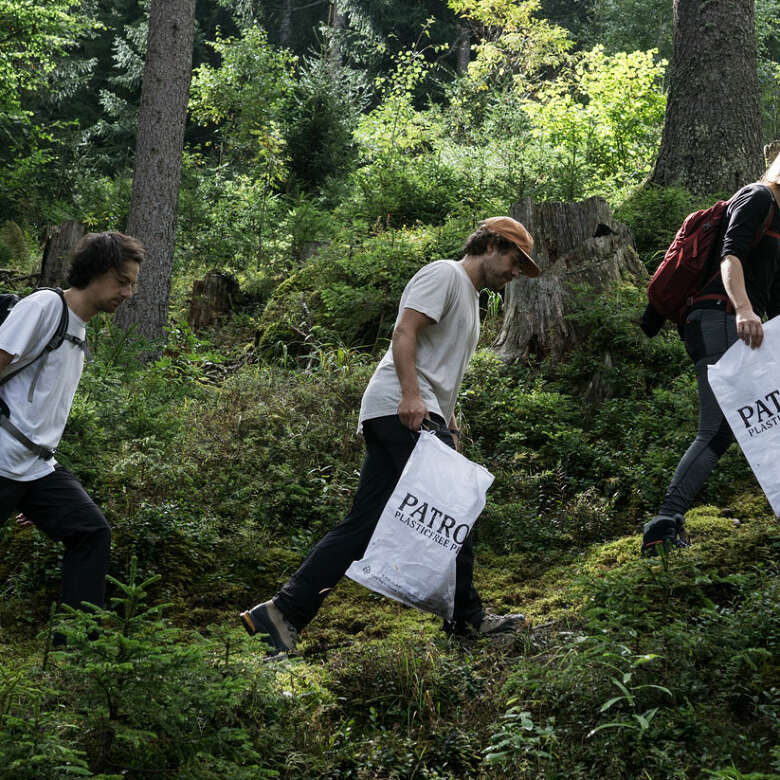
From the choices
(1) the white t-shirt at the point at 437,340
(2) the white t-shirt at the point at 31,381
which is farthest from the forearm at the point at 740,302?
(2) the white t-shirt at the point at 31,381

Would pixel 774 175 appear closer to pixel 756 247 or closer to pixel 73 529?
pixel 756 247

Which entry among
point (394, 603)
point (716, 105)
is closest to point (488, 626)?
point (394, 603)

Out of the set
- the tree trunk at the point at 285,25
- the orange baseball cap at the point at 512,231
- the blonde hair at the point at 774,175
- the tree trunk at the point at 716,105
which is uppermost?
the tree trunk at the point at 285,25

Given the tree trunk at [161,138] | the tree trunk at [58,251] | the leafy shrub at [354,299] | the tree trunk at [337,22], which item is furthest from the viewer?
the tree trunk at [337,22]

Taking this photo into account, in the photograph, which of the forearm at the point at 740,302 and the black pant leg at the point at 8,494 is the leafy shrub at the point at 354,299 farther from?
the black pant leg at the point at 8,494

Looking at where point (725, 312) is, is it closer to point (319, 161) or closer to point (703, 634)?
point (703, 634)

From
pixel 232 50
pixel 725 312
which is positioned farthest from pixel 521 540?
pixel 232 50

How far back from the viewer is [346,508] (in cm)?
623

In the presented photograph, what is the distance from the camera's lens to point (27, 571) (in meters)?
5.13

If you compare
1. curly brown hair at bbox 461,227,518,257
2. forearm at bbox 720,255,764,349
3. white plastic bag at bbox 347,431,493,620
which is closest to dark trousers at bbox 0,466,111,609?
white plastic bag at bbox 347,431,493,620

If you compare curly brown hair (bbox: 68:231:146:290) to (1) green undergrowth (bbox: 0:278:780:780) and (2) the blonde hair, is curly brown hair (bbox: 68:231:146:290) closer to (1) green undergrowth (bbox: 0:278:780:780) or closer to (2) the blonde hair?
(1) green undergrowth (bbox: 0:278:780:780)

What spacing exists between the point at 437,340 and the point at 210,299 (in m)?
8.68

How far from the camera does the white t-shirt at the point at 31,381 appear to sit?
3486 mm

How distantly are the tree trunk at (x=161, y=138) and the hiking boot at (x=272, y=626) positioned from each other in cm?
734
